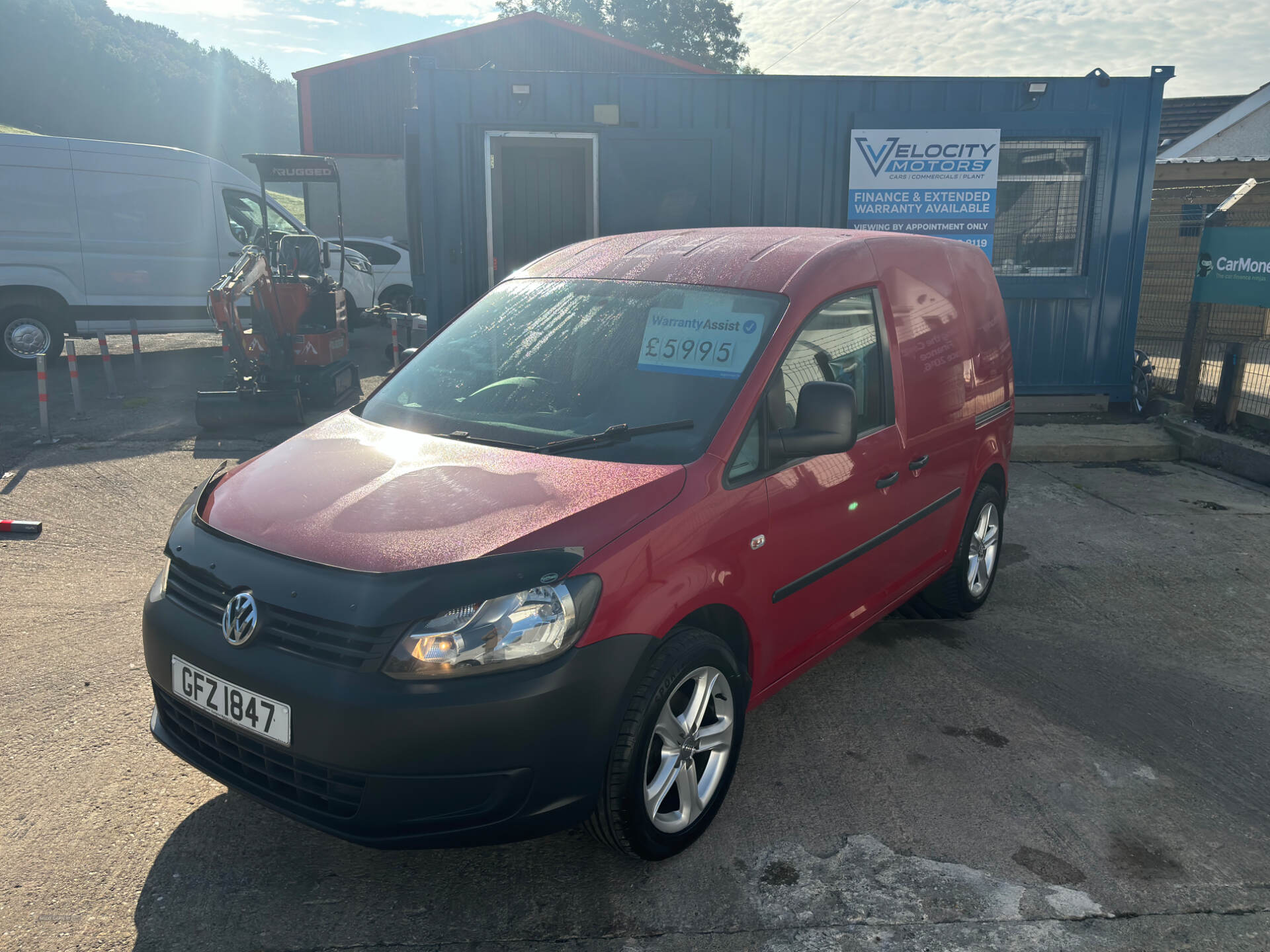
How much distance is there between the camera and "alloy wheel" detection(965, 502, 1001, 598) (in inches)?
193

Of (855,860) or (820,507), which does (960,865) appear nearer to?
(855,860)

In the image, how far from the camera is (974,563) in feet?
16.3

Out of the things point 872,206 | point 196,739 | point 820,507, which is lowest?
point 196,739

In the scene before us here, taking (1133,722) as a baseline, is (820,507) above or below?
above

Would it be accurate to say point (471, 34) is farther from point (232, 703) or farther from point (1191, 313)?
point (232, 703)

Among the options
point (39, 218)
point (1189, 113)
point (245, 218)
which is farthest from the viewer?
point (1189, 113)

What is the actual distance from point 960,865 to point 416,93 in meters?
8.33

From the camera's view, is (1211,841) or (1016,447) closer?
(1211,841)

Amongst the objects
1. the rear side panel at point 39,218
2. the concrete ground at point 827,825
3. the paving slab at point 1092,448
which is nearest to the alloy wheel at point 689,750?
the concrete ground at point 827,825

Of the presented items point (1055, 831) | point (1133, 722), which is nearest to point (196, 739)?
point (1055, 831)

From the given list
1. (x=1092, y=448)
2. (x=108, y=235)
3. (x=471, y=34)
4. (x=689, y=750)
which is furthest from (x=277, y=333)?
(x=471, y=34)

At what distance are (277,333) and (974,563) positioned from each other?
24.6 feet

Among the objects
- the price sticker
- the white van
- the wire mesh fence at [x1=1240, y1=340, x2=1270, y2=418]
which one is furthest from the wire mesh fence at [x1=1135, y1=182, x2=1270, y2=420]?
the white van

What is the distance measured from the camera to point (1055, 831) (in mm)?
3156
